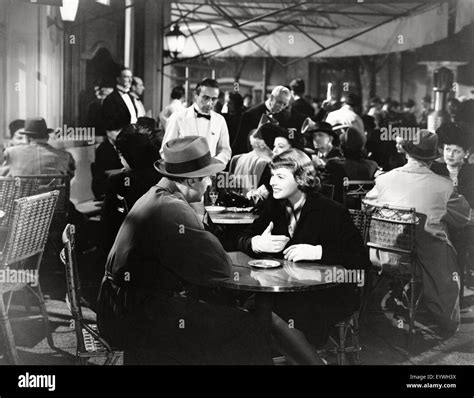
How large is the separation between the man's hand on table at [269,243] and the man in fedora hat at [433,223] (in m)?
1.28

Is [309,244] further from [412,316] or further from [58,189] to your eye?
[58,189]

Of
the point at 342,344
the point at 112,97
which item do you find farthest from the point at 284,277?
the point at 112,97

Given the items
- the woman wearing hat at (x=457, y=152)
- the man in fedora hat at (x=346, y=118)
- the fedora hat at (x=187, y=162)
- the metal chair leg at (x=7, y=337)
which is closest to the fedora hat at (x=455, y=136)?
the woman wearing hat at (x=457, y=152)

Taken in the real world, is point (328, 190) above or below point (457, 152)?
below

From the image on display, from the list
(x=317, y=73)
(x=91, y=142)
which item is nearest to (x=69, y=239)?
(x=91, y=142)

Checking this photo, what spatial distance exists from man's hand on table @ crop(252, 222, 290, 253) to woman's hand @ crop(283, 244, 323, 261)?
5cm

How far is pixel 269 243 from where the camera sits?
362 cm

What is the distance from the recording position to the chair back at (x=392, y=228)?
14.3ft

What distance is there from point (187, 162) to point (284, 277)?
2.39 feet

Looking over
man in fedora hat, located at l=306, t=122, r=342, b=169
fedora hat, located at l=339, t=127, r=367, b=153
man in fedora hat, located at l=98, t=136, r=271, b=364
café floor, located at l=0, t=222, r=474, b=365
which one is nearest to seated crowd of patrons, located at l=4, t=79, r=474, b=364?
man in fedora hat, located at l=98, t=136, r=271, b=364

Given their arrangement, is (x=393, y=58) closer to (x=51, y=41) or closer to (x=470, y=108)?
(x=470, y=108)

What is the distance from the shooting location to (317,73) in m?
14.5
